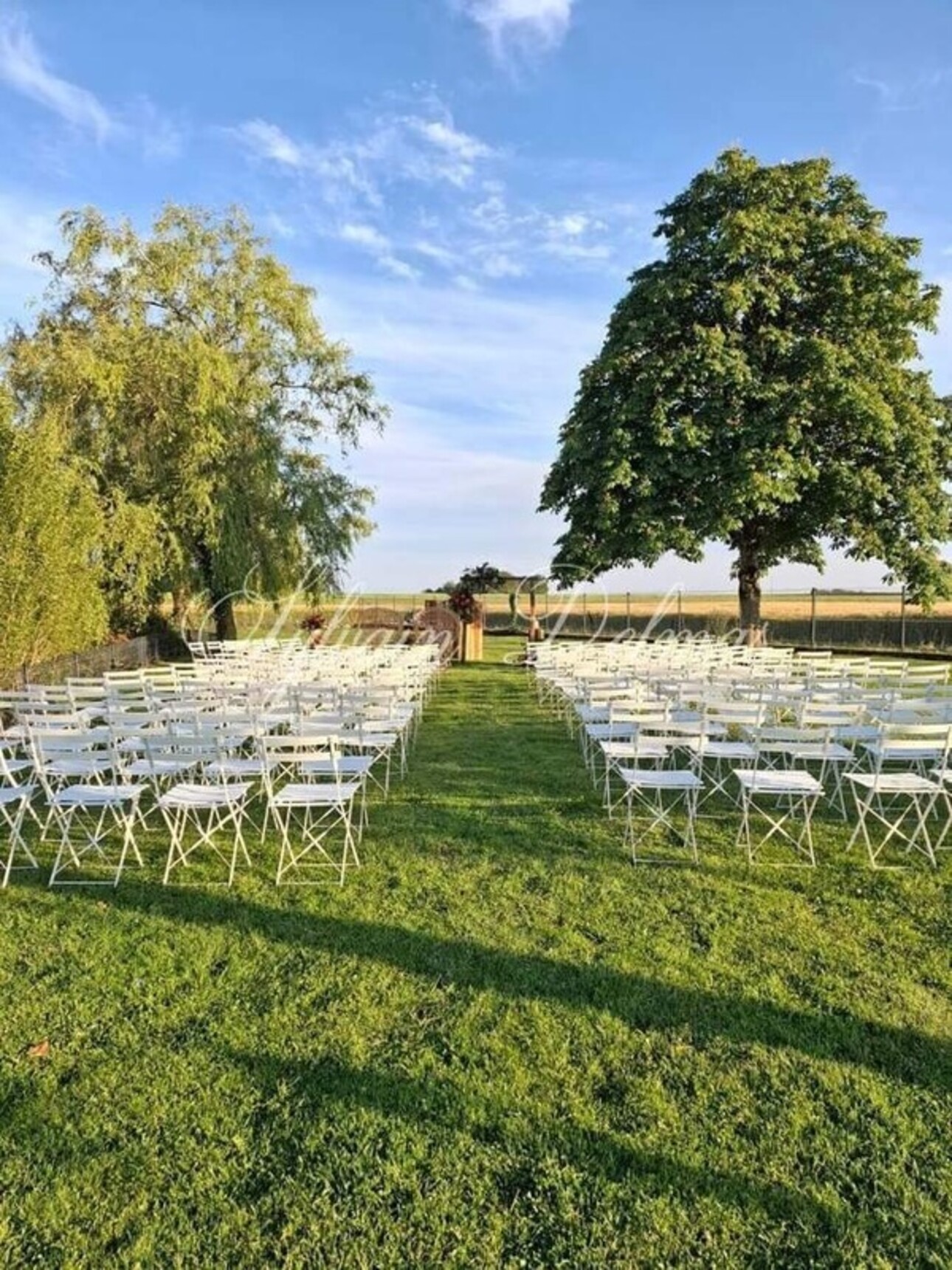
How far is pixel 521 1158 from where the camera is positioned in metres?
2.51

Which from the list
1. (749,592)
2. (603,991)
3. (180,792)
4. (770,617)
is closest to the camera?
(603,991)

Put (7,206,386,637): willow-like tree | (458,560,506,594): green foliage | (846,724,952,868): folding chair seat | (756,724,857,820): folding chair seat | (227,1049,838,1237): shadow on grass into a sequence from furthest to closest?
1. (458,560,506,594): green foliage
2. (7,206,386,637): willow-like tree
3. (756,724,857,820): folding chair seat
4. (846,724,952,868): folding chair seat
5. (227,1049,838,1237): shadow on grass

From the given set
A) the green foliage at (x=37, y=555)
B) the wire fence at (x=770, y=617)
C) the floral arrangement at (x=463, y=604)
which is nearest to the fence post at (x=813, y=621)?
the wire fence at (x=770, y=617)

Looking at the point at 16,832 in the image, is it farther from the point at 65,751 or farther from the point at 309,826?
the point at 309,826

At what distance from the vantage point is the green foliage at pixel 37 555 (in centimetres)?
1123

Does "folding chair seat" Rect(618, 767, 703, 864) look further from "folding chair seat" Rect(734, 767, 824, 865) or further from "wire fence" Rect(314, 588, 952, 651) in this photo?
"wire fence" Rect(314, 588, 952, 651)

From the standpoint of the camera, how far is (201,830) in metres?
5.47

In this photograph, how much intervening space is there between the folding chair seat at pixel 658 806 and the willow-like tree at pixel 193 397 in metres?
13.6

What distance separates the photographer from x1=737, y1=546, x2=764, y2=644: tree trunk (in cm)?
1961

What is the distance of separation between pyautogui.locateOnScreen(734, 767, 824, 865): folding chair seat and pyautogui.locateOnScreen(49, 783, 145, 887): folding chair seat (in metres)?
3.97

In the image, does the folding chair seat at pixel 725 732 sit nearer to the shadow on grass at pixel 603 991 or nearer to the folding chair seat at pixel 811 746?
the folding chair seat at pixel 811 746

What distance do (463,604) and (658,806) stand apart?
15.2 metres

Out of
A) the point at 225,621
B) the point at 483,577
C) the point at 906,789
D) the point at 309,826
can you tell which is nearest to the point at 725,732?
the point at 906,789

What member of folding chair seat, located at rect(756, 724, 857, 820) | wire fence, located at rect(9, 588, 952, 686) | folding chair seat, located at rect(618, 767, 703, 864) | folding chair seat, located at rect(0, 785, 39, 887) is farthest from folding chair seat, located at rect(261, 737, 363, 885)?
wire fence, located at rect(9, 588, 952, 686)
